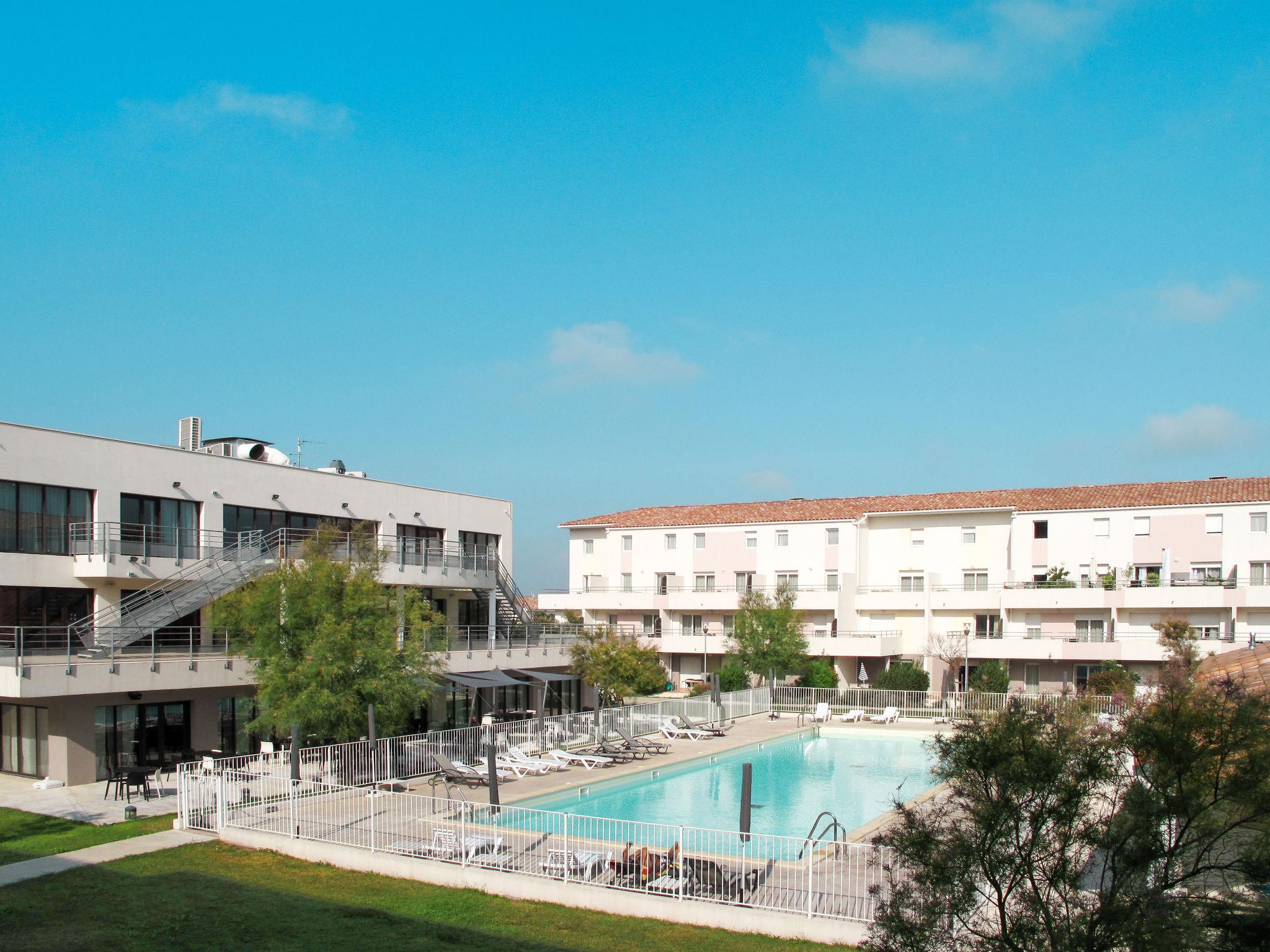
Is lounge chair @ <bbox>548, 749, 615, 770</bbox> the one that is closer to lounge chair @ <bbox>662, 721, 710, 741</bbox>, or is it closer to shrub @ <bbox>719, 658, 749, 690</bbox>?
lounge chair @ <bbox>662, 721, 710, 741</bbox>

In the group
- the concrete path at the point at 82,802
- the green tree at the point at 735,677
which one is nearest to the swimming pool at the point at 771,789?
the concrete path at the point at 82,802

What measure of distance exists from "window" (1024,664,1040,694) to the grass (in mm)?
37705

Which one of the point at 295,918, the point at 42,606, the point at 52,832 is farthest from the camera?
the point at 42,606

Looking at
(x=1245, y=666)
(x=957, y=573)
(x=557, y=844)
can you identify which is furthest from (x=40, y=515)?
(x=957, y=573)

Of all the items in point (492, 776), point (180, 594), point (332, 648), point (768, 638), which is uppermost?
point (180, 594)

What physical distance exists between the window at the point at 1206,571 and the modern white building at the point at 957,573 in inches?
3.6

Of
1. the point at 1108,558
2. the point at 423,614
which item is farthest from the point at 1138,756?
the point at 1108,558

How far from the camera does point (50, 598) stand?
27875 mm

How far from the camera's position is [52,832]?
1939 centimetres

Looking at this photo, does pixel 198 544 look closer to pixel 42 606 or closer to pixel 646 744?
pixel 42 606

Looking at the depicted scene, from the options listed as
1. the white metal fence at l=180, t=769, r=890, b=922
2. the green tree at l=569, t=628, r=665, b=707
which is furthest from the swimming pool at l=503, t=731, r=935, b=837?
the green tree at l=569, t=628, r=665, b=707

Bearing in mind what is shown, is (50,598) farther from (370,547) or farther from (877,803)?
(877,803)

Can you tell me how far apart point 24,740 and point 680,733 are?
18.5 m

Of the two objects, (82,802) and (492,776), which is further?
(82,802)
